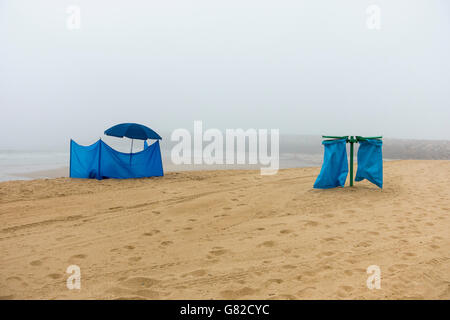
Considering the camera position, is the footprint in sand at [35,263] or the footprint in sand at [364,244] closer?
the footprint in sand at [35,263]

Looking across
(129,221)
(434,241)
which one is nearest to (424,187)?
(434,241)

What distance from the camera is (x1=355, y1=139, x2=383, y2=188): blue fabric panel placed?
28.6 feet

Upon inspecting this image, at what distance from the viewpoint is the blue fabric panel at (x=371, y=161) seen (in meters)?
8.72

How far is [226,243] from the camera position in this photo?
4.84m

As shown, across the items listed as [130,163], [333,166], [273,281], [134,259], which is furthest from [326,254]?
[130,163]

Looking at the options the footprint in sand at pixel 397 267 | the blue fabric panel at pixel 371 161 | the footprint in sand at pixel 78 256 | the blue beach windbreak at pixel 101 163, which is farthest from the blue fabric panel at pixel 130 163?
the footprint in sand at pixel 397 267

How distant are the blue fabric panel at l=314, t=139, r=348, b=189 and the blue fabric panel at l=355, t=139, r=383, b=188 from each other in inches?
19.8

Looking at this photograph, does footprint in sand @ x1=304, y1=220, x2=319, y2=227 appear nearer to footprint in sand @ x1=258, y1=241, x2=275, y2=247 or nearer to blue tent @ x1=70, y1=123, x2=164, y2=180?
footprint in sand @ x1=258, y1=241, x2=275, y2=247

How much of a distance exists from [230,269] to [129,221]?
2.95m

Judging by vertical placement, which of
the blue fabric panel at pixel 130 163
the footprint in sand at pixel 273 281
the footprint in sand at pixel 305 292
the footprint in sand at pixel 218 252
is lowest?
the footprint in sand at pixel 218 252

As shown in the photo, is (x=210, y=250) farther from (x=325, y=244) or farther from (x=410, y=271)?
(x=410, y=271)

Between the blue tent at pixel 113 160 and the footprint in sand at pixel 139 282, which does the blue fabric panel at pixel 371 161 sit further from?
the blue tent at pixel 113 160

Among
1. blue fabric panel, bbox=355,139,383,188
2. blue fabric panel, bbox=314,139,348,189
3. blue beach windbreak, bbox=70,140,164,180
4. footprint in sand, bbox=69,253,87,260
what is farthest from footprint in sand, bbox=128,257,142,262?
blue beach windbreak, bbox=70,140,164,180

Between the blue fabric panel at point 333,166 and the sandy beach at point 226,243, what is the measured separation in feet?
1.52
